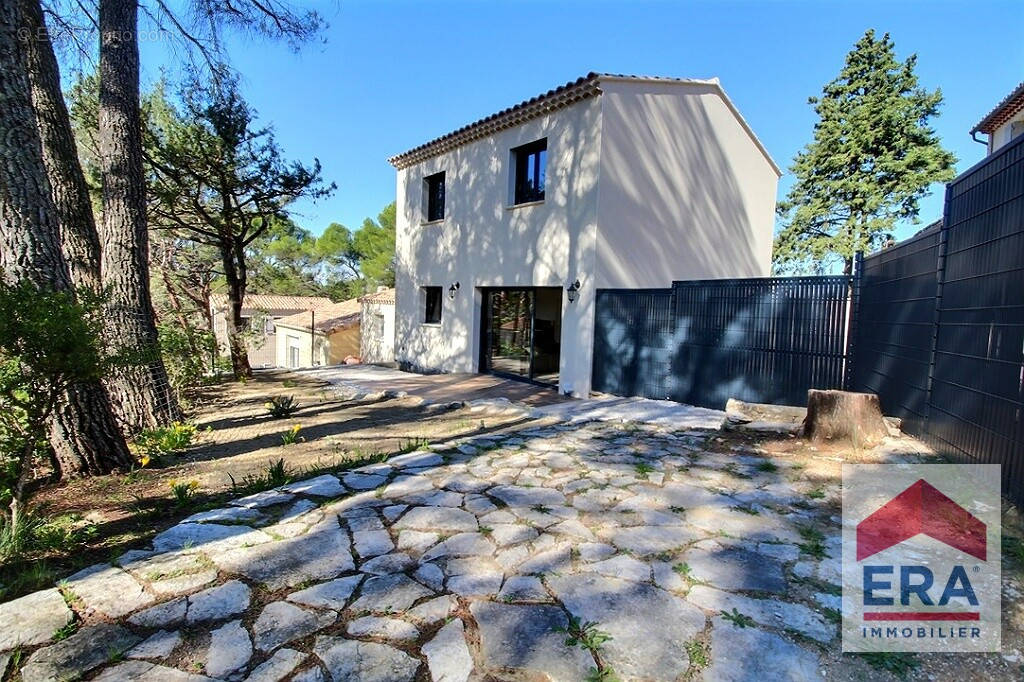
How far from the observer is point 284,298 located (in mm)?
35062

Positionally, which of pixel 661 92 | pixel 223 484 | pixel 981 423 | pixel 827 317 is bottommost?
pixel 223 484

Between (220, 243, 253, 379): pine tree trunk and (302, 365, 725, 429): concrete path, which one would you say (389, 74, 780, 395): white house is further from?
(220, 243, 253, 379): pine tree trunk

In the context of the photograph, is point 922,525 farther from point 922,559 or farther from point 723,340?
point 723,340

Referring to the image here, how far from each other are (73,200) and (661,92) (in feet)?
30.0

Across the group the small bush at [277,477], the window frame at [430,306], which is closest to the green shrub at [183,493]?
the small bush at [277,477]

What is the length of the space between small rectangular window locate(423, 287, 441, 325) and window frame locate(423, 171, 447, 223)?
6.21 ft

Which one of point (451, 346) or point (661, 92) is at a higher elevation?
point (661, 92)

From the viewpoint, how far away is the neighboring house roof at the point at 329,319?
78.1 ft

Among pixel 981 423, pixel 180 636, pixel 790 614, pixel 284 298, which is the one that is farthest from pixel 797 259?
pixel 284 298

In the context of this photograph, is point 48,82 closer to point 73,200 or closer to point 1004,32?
point 73,200

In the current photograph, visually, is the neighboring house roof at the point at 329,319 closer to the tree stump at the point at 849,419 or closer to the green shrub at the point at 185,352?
the green shrub at the point at 185,352

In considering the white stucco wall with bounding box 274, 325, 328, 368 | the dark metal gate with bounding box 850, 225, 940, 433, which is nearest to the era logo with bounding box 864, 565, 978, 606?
the dark metal gate with bounding box 850, 225, 940, 433

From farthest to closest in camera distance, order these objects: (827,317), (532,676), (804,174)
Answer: (804,174), (827,317), (532,676)

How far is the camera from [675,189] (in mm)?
9758
